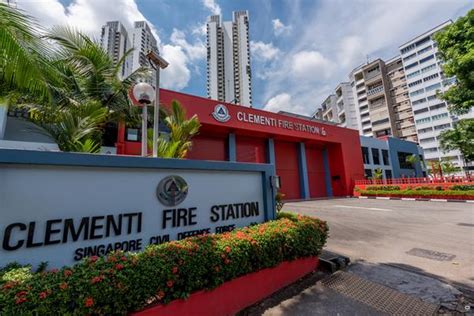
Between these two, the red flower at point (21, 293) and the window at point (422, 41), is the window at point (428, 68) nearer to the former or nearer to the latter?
the window at point (422, 41)

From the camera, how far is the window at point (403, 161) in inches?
1164

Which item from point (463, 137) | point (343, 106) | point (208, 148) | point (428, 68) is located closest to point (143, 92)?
point (208, 148)

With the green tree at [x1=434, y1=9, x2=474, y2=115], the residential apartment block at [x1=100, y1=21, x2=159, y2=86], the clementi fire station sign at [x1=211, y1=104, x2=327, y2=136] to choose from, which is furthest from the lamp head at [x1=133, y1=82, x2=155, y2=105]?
the green tree at [x1=434, y1=9, x2=474, y2=115]

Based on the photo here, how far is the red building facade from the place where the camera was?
1434 centimetres

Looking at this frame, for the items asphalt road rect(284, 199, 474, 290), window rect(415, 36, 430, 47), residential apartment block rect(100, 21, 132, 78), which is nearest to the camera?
asphalt road rect(284, 199, 474, 290)

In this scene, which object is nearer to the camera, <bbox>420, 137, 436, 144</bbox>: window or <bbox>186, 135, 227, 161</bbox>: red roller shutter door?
<bbox>186, 135, 227, 161</bbox>: red roller shutter door

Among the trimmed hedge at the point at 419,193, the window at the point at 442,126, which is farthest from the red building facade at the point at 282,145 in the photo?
the window at the point at 442,126

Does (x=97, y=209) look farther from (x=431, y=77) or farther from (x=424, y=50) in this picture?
(x=424, y=50)

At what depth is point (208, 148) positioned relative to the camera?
16.0 m

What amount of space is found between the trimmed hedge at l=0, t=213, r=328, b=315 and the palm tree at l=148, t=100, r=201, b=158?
2.66 metres

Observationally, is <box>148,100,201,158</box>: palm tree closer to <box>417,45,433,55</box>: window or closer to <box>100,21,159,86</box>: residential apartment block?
<box>100,21,159,86</box>: residential apartment block

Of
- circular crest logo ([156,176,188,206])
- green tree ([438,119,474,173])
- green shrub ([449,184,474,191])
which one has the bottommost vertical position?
green shrub ([449,184,474,191])

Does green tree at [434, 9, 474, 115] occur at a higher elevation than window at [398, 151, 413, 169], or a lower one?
higher

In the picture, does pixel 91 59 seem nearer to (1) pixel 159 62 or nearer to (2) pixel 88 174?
(1) pixel 159 62
